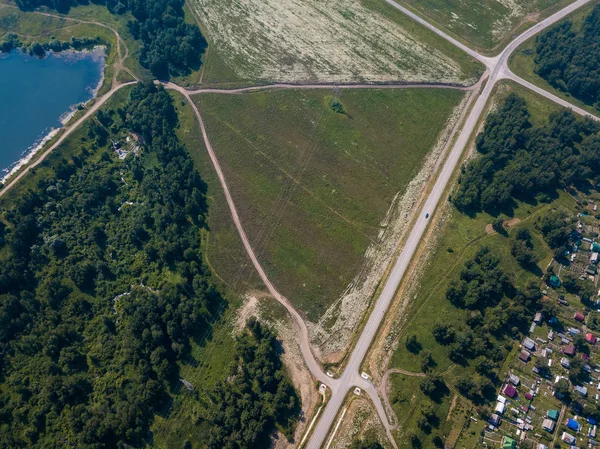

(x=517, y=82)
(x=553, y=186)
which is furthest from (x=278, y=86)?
(x=553, y=186)

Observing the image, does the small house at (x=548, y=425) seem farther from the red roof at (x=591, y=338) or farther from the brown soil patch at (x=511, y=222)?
the brown soil patch at (x=511, y=222)

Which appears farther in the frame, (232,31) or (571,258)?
(232,31)

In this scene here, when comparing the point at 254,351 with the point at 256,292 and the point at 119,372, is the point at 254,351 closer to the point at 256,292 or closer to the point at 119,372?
the point at 256,292

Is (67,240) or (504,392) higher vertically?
(504,392)

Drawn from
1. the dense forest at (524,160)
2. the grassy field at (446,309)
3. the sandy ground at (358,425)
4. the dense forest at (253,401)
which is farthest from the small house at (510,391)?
the dense forest at (524,160)

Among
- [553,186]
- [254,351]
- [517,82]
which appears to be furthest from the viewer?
[517,82]

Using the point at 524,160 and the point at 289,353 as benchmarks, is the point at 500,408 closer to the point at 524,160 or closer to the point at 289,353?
the point at 289,353
